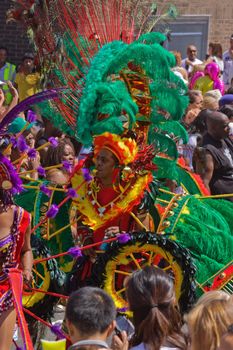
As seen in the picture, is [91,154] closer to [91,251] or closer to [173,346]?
[91,251]

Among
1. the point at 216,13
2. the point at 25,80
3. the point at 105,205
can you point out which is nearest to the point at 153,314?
the point at 105,205

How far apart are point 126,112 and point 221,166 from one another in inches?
122

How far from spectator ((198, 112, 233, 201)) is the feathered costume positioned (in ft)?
6.53

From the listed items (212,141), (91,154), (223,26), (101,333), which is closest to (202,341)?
(101,333)

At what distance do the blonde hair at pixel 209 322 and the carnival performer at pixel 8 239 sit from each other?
7.37 feet

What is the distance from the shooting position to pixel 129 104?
26.5ft

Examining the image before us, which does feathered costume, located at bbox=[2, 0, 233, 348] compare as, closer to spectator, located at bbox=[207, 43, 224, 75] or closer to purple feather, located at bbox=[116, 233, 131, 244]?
purple feather, located at bbox=[116, 233, 131, 244]

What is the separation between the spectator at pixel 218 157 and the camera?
35.9ft

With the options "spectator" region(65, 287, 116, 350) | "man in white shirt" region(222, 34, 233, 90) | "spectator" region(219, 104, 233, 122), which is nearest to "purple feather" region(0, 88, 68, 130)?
"spectator" region(65, 287, 116, 350)

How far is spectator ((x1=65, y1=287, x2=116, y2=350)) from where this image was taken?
4.96m

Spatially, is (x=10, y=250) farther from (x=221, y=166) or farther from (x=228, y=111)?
(x=228, y=111)

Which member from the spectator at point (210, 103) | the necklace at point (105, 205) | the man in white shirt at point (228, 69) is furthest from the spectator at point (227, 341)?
the man in white shirt at point (228, 69)

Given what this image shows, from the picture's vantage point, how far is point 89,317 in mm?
4996

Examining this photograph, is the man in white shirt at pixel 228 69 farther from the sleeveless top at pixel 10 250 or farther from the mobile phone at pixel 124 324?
the sleeveless top at pixel 10 250
